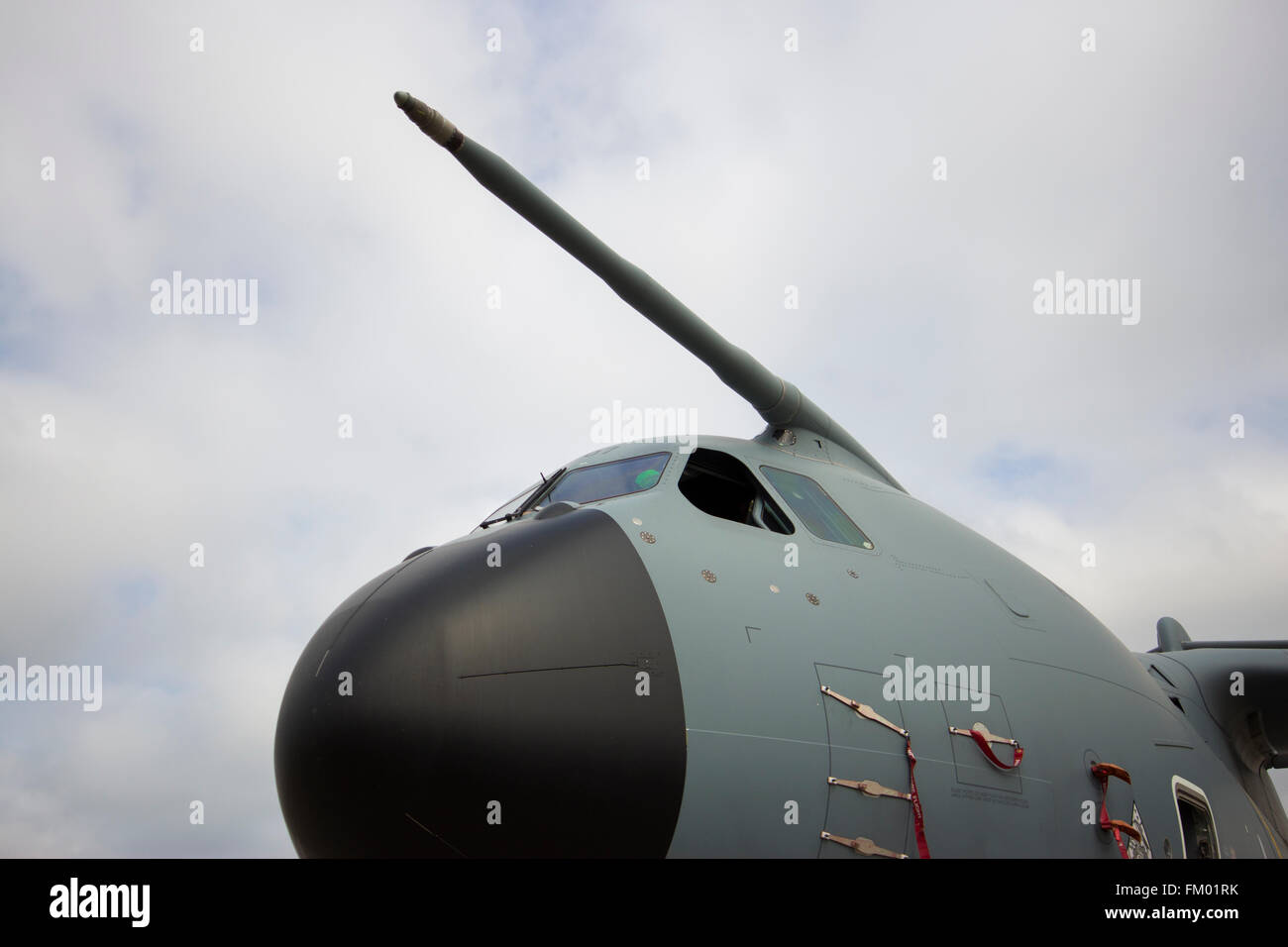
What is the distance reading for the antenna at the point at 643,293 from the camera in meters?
5.80

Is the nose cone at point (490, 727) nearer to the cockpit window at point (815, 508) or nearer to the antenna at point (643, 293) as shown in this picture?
the cockpit window at point (815, 508)

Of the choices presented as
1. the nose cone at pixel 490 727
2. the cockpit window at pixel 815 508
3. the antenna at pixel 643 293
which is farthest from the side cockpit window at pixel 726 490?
the nose cone at pixel 490 727

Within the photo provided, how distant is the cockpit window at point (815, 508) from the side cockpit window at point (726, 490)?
127 mm

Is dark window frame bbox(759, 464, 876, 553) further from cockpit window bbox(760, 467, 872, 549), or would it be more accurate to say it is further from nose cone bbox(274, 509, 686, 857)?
nose cone bbox(274, 509, 686, 857)

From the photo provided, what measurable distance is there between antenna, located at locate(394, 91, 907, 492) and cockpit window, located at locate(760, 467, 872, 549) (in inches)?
37.5

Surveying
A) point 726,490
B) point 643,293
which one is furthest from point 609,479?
point 643,293

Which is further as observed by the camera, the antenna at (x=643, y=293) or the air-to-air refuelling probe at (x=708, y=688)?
the antenna at (x=643, y=293)

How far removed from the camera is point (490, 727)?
434 centimetres

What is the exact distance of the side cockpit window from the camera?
653 cm

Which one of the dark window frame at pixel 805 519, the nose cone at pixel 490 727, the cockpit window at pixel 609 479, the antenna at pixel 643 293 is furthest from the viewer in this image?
the cockpit window at pixel 609 479

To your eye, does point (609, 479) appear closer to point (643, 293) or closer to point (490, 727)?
point (643, 293)

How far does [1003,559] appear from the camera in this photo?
748 cm

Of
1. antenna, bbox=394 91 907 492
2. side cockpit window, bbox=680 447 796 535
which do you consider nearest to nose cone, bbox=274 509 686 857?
side cockpit window, bbox=680 447 796 535

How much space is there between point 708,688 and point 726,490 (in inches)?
92.1
